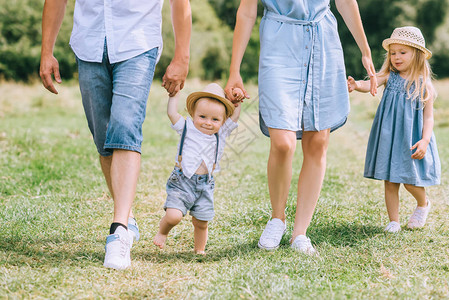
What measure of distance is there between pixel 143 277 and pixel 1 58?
1832 centimetres

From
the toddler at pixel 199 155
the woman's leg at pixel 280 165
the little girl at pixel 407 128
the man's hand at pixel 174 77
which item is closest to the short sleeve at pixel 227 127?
the toddler at pixel 199 155

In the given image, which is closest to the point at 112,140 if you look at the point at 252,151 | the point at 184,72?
the point at 184,72

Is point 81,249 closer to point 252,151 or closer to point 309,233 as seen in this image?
point 309,233

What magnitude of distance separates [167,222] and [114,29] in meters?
1.17

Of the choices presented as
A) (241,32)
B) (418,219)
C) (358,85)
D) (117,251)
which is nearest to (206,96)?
(241,32)

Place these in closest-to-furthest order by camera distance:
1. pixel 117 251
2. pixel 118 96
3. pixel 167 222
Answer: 1. pixel 117 251
2. pixel 118 96
3. pixel 167 222

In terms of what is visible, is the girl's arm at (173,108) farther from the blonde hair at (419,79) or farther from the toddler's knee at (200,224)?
the blonde hair at (419,79)

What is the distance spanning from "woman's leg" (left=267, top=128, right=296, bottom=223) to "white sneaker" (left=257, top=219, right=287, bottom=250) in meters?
0.05

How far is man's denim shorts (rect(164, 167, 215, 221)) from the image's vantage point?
3.06 meters

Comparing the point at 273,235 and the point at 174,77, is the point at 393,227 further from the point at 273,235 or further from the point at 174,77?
the point at 174,77

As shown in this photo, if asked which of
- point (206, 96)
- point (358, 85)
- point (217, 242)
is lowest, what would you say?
point (217, 242)

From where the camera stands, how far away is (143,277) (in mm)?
2688

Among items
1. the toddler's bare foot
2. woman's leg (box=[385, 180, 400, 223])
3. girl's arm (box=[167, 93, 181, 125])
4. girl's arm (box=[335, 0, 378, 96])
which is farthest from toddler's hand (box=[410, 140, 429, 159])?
the toddler's bare foot

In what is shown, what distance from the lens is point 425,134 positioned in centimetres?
373
